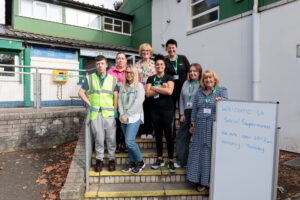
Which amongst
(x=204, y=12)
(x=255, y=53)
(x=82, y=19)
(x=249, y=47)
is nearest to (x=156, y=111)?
(x=255, y=53)

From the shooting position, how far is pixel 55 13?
11.5 m

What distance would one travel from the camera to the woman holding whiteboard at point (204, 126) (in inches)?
114

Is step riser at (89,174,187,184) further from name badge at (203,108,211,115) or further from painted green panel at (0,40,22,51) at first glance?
painted green panel at (0,40,22,51)

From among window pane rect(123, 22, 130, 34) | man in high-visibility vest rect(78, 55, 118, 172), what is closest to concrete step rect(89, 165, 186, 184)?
man in high-visibility vest rect(78, 55, 118, 172)

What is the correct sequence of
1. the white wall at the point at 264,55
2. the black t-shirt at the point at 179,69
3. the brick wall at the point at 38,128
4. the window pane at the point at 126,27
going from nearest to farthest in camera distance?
1. the black t-shirt at the point at 179,69
2. the white wall at the point at 264,55
3. the brick wall at the point at 38,128
4. the window pane at the point at 126,27

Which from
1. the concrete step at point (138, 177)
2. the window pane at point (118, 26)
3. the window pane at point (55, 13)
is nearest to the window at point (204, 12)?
the concrete step at point (138, 177)

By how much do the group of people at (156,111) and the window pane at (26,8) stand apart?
402 inches

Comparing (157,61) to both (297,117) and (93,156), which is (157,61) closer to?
(93,156)

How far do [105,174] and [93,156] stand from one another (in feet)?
1.66

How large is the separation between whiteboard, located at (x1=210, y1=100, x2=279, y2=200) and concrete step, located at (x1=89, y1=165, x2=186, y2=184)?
81 centimetres

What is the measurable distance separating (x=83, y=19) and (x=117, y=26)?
7.91ft

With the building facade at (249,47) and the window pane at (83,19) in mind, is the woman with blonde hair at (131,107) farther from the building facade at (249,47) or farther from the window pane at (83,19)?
the window pane at (83,19)

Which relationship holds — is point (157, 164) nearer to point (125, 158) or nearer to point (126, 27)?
point (125, 158)

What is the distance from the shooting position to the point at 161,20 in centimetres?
1064
